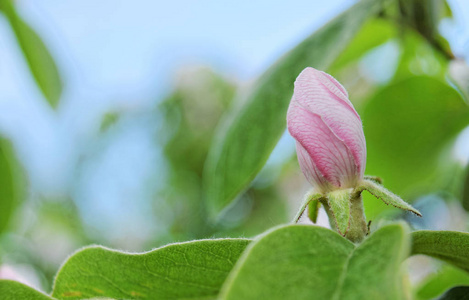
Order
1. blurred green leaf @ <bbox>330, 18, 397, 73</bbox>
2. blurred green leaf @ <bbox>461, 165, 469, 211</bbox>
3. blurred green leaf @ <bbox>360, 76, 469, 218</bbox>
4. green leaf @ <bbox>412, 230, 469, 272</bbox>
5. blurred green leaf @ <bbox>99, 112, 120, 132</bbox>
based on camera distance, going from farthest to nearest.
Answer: blurred green leaf @ <bbox>99, 112, 120, 132</bbox> → blurred green leaf @ <bbox>330, 18, 397, 73</bbox> → blurred green leaf @ <bbox>360, 76, 469, 218</bbox> → blurred green leaf @ <bbox>461, 165, 469, 211</bbox> → green leaf @ <bbox>412, 230, 469, 272</bbox>

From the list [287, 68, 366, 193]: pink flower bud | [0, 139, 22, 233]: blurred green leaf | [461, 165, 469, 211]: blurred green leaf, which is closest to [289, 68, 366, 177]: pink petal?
[287, 68, 366, 193]: pink flower bud

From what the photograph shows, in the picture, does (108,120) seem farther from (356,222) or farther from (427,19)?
(356,222)

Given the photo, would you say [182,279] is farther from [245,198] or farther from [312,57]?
[245,198]

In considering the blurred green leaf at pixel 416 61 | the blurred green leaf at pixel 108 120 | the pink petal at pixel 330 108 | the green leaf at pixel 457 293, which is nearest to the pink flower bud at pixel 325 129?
the pink petal at pixel 330 108

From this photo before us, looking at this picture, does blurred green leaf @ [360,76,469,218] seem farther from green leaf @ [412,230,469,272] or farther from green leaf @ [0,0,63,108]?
green leaf @ [0,0,63,108]

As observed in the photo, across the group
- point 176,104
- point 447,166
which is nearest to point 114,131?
point 176,104

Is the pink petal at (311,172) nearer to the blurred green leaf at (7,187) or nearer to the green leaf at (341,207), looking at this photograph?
the green leaf at (341,207)
